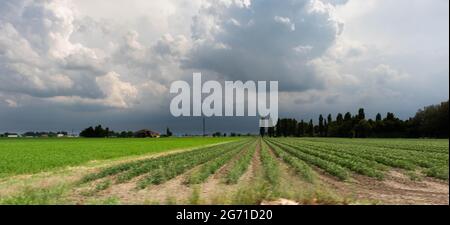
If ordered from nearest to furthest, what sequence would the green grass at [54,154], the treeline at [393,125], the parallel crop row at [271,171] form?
the parallel crop row at [271,171] → the green grass at [54,154] → the treeline at [393,125]

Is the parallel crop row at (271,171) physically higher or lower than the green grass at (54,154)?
higher

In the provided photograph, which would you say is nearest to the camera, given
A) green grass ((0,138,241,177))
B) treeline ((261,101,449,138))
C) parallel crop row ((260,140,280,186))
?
parallel crop row ((260,140,280,186))

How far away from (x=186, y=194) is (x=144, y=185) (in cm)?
333

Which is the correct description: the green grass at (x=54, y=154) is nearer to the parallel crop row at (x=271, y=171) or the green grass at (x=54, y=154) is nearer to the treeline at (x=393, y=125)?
the parallel crop row at (x=271, y=171)

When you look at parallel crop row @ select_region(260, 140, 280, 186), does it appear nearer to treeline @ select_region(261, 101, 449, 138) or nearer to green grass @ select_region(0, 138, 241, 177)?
green grass @ select_region(0, 138, 241, 177)

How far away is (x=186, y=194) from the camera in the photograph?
16.0 meters

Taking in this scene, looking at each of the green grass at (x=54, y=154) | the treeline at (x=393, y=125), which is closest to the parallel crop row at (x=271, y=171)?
the green grass at (x=54, y=154)

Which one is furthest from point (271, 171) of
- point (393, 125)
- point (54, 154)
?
point (393, 125)

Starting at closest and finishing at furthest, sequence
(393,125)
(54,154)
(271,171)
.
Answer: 1. (271,171)
2. (54,154)
3. (393,125)

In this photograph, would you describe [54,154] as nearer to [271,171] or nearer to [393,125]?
[271,171]

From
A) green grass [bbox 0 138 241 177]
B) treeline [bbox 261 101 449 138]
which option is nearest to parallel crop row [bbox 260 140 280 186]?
green grass [bbox 0 138 241 177]
